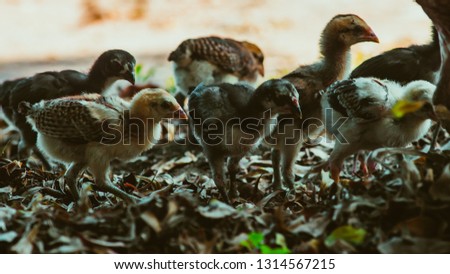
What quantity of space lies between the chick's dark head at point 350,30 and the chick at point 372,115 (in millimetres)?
345

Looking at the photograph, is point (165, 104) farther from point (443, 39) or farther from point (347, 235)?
point (443, 39)

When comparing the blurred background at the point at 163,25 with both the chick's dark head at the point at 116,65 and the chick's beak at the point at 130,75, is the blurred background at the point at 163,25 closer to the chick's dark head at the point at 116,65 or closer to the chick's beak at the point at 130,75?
the chick's dark head at the point at 116,65

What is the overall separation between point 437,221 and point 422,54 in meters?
1.52

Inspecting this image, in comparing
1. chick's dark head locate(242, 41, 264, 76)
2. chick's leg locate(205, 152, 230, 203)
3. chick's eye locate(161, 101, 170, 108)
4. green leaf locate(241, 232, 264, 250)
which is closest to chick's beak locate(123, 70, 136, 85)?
chick's eye locate(161, 101, 170, 108)

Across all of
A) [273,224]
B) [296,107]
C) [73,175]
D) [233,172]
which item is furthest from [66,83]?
[273,224]

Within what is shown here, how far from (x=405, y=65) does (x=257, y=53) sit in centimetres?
180

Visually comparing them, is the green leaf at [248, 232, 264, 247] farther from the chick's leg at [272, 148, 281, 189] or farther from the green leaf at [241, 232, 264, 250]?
the chick's leg at [272, 148, 281, 189]

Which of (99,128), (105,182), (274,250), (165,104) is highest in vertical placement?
(165,104)

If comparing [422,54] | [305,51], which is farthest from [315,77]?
[305,51]

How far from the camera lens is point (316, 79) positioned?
12.5ft

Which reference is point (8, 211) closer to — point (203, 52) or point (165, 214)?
point (165, 214)

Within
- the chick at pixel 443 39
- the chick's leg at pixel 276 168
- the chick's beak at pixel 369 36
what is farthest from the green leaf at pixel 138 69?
the chick at pixel 443 39

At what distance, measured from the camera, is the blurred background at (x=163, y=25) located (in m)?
4.85

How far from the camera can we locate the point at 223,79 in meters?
5.16
